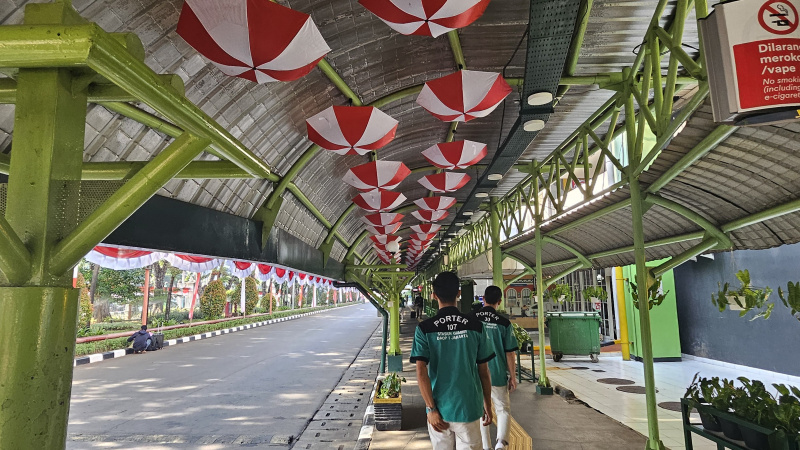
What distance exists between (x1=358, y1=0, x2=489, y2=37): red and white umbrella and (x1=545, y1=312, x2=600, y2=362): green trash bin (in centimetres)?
1160

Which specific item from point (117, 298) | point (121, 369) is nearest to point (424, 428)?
point (121, 369)

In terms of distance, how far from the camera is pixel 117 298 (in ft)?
99.8

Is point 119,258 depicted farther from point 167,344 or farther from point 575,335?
point 575,335

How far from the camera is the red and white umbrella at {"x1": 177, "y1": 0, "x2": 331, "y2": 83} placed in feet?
7.25

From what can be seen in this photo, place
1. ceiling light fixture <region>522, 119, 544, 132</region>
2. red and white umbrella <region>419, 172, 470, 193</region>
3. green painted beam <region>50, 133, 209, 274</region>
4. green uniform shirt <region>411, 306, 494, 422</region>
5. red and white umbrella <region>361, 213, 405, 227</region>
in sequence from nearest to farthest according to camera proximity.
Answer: green painted beam <region>50, 133, 209, 274</region> → green uniform shirt <region>411, 306, 494, 422</region> → ceiling light fixture <region>522, 119, 544, 132</region> → red and white umbrella <region>419, 172, 470, 193</region> → red and white umbrella <region>361, 213, 405, 227</region>

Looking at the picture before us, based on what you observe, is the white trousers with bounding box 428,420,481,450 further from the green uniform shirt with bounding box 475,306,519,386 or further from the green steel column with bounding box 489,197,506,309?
the green steel column with bounding box 489,197,506,309

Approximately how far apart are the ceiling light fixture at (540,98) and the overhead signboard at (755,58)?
1751 mm

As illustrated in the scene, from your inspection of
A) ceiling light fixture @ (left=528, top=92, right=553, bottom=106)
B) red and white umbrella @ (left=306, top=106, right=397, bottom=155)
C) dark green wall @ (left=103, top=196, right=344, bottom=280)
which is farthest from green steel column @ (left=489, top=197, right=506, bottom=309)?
red and white umbrella @ (left=306, top=106, right=397, bottom=155)

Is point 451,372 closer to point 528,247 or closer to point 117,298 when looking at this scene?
point 528,247

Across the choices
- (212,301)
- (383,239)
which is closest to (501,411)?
(383,239)

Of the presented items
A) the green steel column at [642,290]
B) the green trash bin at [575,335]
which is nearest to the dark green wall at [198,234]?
the green steel column at [642,290]

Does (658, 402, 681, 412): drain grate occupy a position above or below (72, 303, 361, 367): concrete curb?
above

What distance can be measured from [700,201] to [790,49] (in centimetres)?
303

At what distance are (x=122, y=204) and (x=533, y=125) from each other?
4.21 m
